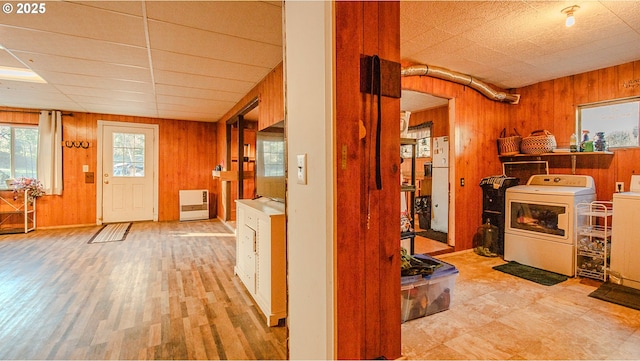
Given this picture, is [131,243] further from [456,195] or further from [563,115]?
[563,115]

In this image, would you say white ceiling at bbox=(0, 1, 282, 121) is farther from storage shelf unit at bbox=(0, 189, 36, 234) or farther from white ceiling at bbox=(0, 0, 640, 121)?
storage shelf unit at bbox=(0, 189, 36, 234)

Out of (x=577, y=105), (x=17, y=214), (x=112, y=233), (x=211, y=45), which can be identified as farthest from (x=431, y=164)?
(x=17, y=214)

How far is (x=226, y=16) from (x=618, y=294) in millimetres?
4106

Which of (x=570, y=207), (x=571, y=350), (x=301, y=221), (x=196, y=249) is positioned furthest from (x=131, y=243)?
(x=570, y=207)

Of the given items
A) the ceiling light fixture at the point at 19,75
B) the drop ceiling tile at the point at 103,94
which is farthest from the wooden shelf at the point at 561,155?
the ceiling light fixture at the point at 19,75

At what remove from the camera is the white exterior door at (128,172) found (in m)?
6.03

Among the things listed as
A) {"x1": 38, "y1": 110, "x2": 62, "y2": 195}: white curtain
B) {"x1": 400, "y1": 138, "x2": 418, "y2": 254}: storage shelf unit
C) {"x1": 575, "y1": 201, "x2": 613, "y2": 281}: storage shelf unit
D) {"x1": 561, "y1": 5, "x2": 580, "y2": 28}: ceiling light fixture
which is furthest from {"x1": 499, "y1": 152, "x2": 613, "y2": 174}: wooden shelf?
{"x1": 38, "y1": 110, "x2": 62, "y2": 195}: white curtain

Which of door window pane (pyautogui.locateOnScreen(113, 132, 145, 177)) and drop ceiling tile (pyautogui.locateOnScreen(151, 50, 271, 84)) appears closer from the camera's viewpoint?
drop ceiling tile (pyautogui.locateOnScreen(151, 50, 271, 84))

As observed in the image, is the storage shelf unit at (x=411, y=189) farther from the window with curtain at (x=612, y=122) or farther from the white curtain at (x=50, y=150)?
the white curtain at (x=50, y=150)

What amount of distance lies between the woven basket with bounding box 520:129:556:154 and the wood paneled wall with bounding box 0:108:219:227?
622cm

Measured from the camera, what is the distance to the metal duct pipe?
10.6 feet

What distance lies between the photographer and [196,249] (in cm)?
421

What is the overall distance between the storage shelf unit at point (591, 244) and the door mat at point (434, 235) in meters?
1.61

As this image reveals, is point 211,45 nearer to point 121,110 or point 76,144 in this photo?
point 121,110
